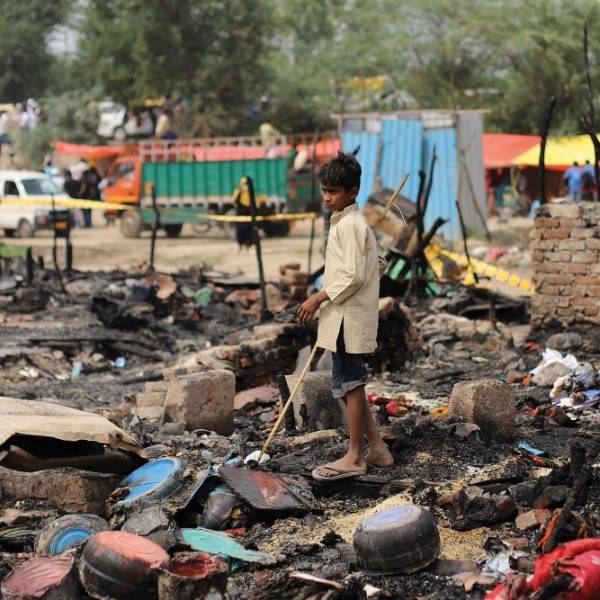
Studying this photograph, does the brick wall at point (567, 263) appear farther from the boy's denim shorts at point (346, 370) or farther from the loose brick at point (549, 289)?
the boy's denim shorts at point (346, 370)

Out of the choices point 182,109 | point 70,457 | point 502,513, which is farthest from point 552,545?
point 182,109

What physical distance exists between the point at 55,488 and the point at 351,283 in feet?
5.83

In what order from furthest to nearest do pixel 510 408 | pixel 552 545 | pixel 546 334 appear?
pixel 546 334, pixel 510 408, pixel 552 545

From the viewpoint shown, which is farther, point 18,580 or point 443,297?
point 443,297

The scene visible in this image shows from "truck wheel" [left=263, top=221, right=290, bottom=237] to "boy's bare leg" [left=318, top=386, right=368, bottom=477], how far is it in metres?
20.7

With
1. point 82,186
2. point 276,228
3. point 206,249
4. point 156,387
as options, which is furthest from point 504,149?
point 156,387

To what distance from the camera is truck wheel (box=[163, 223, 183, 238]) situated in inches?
1058

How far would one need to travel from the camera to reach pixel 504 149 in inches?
1208

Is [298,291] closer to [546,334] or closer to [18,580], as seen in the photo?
[546,334]

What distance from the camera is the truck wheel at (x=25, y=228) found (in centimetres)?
2577

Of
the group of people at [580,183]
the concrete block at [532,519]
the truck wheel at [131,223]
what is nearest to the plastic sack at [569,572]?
the concrete block at [532,519]

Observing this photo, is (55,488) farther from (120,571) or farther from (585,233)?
(585,233)

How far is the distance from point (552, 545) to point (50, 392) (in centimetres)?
569

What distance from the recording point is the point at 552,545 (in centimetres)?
459
